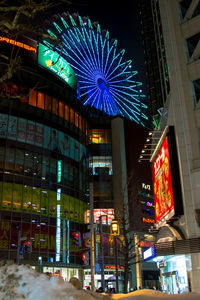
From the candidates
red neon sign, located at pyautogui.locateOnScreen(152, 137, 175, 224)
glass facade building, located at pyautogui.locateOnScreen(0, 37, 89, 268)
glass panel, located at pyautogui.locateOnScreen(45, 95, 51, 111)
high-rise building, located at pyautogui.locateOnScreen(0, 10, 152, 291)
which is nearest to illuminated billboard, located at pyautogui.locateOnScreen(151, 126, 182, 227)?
red neon sign, located at pyautogui.locateOnScreen(152, 137, 175, 224)

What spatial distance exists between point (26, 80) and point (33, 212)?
19.1 metres

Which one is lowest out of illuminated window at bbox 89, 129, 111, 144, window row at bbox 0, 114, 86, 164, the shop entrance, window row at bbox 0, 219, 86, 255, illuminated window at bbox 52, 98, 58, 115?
the shop entrance

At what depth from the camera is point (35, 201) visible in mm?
42344

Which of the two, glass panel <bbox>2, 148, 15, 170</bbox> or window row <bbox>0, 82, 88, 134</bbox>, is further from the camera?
window row <bbox>0, 82, 88, 134</bbox>

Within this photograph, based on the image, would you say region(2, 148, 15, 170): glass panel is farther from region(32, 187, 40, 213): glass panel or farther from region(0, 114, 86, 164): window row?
region(32, 187, 40, 213): glass panel

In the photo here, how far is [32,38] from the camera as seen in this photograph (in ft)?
174

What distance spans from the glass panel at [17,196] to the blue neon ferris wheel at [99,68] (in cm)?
2983

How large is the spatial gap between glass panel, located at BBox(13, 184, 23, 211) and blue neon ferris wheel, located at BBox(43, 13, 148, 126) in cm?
2983

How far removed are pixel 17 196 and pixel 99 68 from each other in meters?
39.1

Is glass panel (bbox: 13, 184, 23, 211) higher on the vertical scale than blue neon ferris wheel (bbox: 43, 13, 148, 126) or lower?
lower

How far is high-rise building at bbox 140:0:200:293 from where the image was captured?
1930 cm

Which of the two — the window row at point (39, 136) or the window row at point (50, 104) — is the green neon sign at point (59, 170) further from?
the window row at point (50, 104)

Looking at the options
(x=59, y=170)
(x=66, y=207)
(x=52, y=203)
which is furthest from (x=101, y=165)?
(x=52, y=203)

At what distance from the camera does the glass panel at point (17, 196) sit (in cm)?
4038
